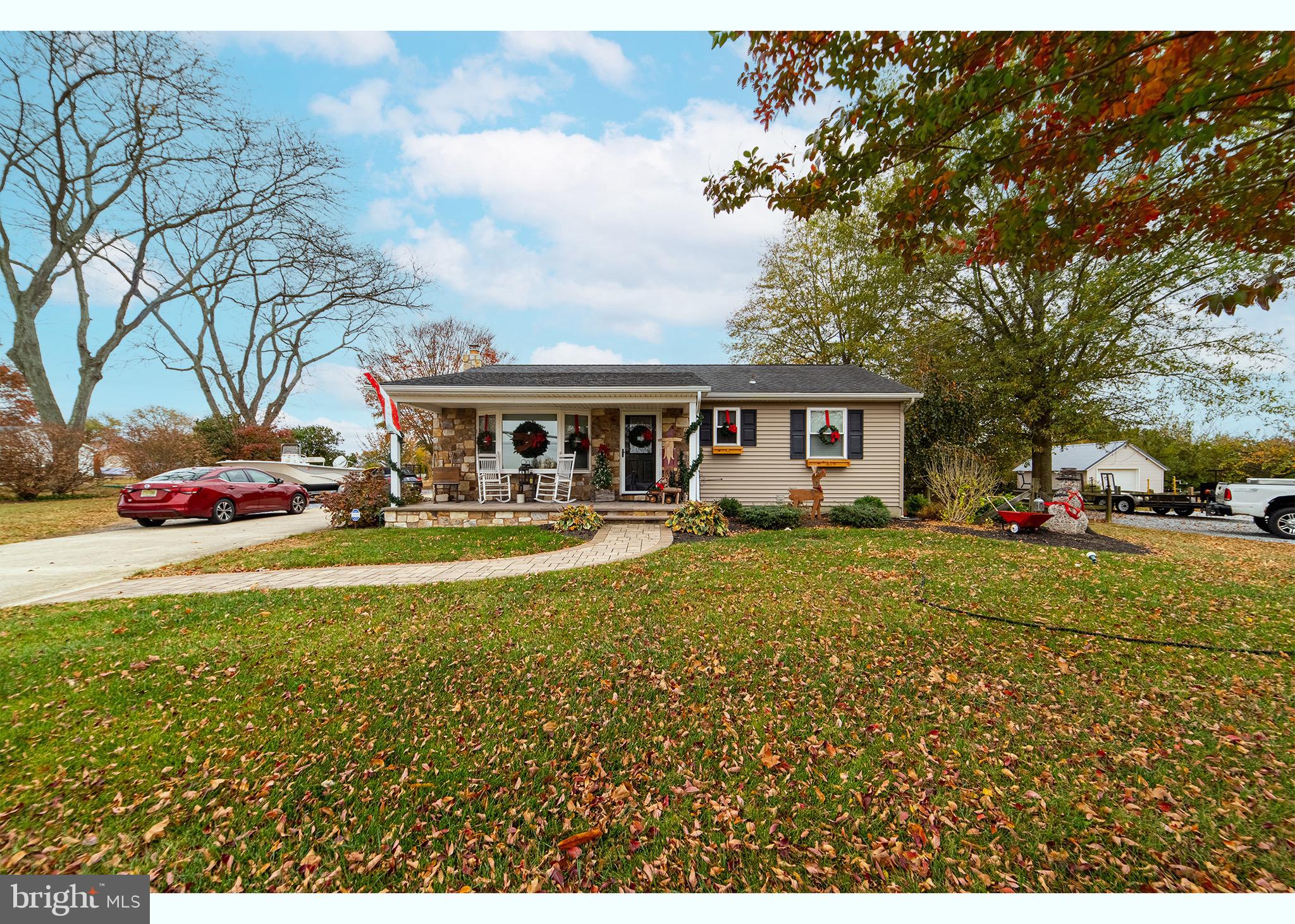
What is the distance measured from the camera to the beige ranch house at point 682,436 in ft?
35.9

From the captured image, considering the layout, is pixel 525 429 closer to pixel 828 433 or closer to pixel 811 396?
pixel 811 396

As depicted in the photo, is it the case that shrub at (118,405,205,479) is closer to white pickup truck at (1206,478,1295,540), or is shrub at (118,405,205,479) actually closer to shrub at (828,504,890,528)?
shrub at (828,504,890,528)

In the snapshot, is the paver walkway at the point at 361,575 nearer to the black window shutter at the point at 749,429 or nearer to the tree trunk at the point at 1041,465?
the black window shutter at the point at 749,429

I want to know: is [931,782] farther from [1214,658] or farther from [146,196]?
[146,196]

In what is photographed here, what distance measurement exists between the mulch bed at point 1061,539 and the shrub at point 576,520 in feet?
22.6

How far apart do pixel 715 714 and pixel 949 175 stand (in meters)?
4.07

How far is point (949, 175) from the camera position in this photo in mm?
3385

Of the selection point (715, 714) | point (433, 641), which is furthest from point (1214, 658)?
point (433, 641)

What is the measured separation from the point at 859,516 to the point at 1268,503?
10.4m

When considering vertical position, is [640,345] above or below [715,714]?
above

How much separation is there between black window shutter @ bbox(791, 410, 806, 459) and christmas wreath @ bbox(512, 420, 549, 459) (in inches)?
250

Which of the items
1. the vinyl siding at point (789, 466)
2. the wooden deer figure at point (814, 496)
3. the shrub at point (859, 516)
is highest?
the vinyl siding at point (789, 466)

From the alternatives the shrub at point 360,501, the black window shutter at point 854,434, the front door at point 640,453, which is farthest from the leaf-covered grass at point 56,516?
the black window shutter at point 854,434

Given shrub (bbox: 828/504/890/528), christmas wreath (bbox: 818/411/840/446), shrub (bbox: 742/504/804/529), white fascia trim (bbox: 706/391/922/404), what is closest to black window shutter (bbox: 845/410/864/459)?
christmas wreath (bbox: 818/411/840/446)
